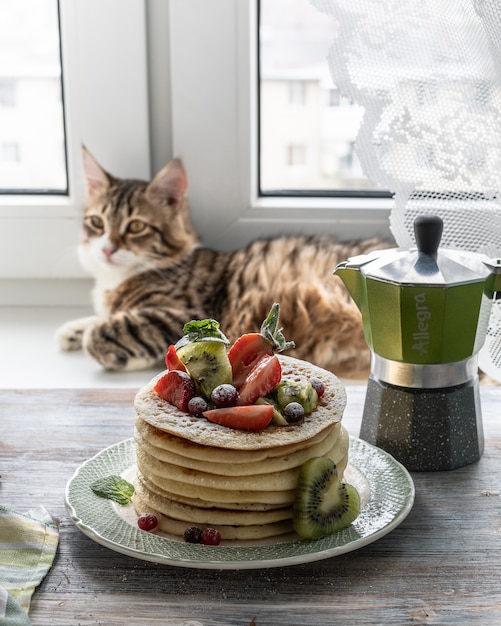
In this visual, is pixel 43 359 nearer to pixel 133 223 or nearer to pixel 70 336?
pixel 70 336

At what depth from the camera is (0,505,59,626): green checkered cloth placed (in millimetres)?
685

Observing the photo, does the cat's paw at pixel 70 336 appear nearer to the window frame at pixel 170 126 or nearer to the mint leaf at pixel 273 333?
the window frame at pixel 170 126

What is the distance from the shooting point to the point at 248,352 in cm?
87

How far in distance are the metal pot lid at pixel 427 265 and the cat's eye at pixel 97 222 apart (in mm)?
800

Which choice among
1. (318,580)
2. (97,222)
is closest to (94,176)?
(97,222)

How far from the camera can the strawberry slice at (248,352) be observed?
865 mm

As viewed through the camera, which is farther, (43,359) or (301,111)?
(301,111)

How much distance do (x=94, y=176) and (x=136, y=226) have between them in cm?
12

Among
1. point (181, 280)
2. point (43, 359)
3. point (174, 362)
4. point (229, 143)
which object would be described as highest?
point (229, 143)

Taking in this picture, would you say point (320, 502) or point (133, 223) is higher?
point (133, 223)

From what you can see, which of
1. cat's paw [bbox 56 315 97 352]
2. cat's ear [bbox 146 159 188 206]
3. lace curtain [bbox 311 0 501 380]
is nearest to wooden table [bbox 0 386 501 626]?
lace curtain [bbox 311 0 501 380]

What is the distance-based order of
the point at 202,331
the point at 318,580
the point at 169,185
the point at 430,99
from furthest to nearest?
the point at 169,185 → the point at 430,99 → the point at 202,331 → the point at 318,580

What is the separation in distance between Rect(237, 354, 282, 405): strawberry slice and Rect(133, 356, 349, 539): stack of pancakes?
0.11 feet

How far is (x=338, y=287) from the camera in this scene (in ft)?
5.45
